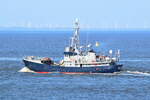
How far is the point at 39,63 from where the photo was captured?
12250 cm

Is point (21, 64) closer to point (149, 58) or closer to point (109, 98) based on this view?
point (149, 58)

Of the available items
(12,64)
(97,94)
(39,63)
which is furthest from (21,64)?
(97,94)

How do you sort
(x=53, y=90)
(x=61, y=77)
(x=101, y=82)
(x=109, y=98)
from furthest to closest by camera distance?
(x=61, y=77) < (x=101, y=82) < (x=53, y=90) < (x=109, y=98)

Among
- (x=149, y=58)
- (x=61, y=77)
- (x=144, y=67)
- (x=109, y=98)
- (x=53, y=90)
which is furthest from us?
(x=149, y=58)

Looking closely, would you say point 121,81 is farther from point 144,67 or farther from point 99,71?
point 144,67

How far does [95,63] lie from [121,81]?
42.0 ft

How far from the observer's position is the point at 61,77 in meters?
115

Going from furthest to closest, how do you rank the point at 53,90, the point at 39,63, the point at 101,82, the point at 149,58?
the point at 149,58
the point at 39,63
the point at 101,82
the point at 53,90

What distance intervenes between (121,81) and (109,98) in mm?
19819

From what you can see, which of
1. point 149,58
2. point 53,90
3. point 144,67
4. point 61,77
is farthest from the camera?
point 149,58

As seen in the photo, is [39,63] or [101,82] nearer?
[101,82]

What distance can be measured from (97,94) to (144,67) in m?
44.5

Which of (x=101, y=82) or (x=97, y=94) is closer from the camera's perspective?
(x=97, y=94)

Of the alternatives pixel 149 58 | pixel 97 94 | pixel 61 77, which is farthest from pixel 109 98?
pixel 149 58
